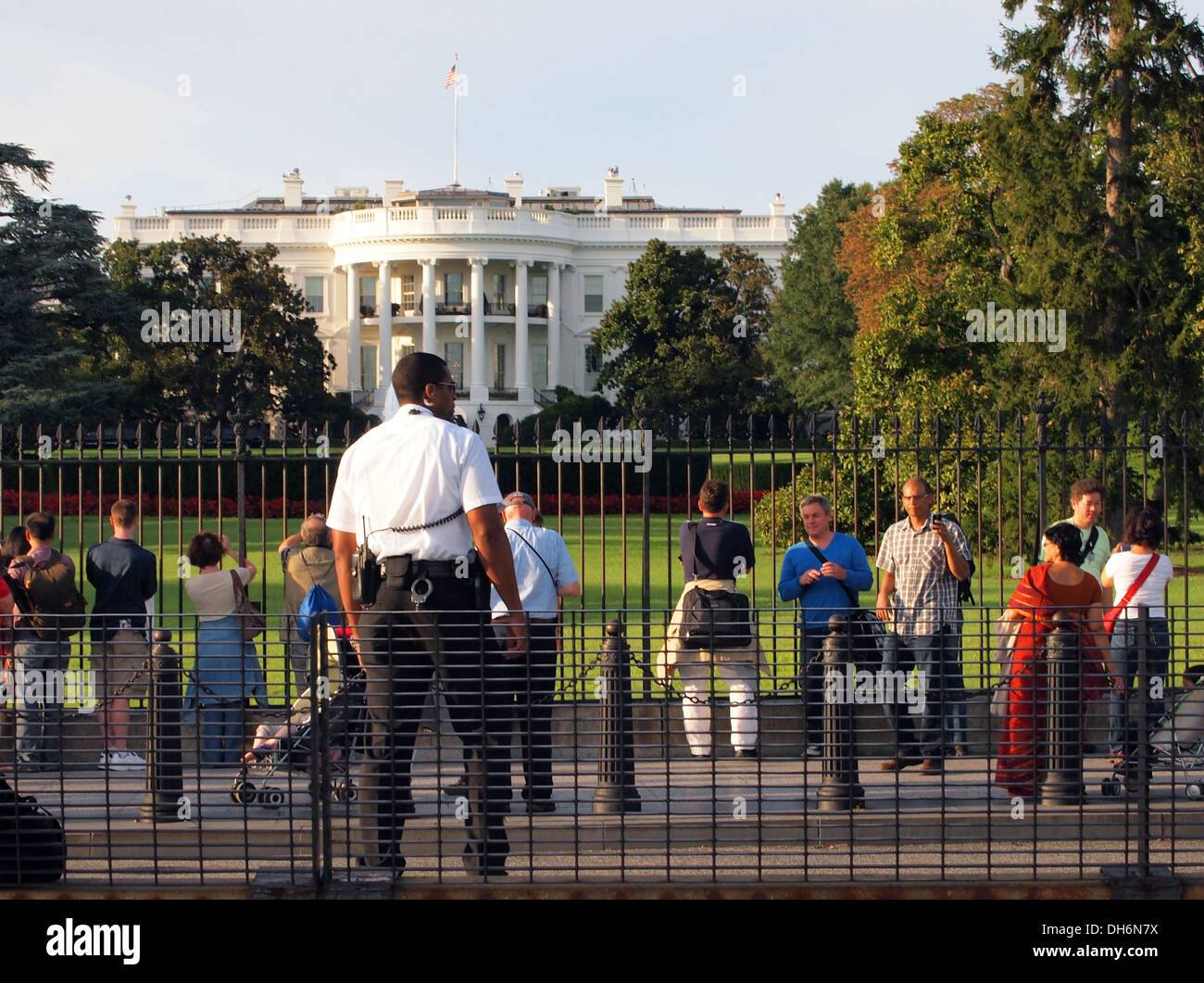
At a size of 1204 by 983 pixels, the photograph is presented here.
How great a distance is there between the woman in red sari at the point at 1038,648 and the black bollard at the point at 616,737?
130 centimetres

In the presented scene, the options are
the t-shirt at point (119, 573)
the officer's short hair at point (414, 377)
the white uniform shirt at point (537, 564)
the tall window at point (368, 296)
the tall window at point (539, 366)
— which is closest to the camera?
the officer's short hair at point (414, 377)

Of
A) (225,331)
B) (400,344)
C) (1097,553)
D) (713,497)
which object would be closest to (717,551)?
(713,497)

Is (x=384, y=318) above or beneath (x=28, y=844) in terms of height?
above

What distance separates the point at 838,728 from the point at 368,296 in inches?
3061

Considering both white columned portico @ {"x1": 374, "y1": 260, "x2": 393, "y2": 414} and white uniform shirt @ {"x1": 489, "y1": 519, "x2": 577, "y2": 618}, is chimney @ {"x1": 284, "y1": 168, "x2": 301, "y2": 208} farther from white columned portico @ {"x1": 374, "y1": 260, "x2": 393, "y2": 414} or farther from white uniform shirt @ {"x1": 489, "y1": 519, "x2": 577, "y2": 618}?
white uniform shirt @ {"x1": 489, "y1": 519, "x2": 577, "y2": 618}

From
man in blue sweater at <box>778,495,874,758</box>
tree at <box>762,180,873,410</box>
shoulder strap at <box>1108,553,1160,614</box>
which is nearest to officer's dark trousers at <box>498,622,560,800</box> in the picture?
man in blue sweater at <box>778,495,874,758</box>

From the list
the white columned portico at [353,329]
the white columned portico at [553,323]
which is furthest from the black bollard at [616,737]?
the white columned portico at [553,323]

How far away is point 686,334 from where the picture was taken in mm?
60344

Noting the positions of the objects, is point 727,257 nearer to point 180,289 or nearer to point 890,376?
point 180,289

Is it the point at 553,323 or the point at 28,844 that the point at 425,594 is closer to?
the point at 28,844

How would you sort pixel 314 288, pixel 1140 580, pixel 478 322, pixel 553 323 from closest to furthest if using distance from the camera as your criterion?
pixel 1140 580 → pixel 478 322 → pixel 553 323 → pixel 314 288

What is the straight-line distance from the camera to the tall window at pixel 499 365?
8119 centimetres

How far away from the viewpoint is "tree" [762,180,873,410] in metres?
58.2

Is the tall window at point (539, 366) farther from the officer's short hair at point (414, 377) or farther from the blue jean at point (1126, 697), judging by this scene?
the blue jean at point (1126, 697)
